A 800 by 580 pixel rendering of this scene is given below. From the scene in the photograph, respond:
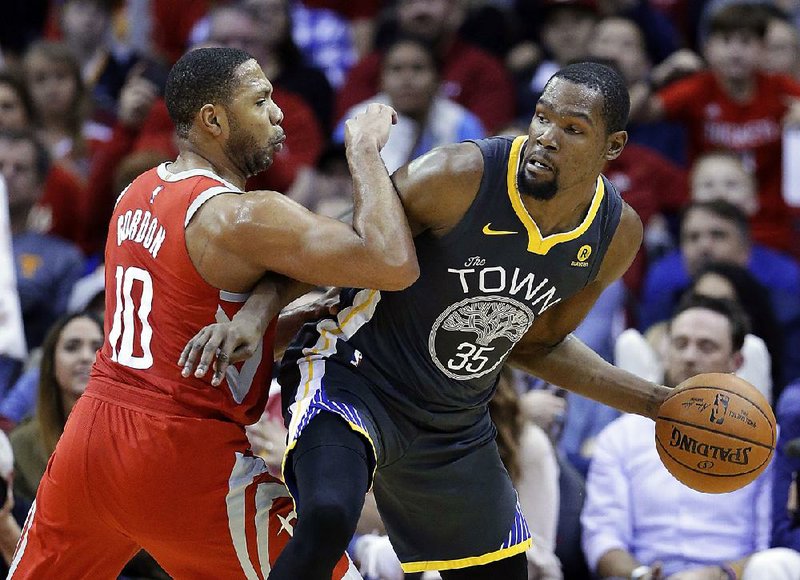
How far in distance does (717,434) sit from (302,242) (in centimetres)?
157

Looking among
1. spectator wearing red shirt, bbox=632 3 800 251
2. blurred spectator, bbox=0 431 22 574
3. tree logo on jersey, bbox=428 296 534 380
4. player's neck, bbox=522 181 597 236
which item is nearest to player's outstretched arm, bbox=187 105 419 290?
tree logo on jersey, bbox=428 296 534 380

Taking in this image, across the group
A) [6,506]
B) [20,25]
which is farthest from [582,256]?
[20,25]

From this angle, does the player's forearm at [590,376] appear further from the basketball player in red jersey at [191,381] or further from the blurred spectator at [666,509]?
the blurred spectator at [666,509]

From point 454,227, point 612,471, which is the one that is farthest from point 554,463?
point 454,227

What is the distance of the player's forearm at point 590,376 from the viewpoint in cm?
480

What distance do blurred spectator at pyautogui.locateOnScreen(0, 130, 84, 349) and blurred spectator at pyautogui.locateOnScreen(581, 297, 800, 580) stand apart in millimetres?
3610

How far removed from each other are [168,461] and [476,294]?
1.09 meters

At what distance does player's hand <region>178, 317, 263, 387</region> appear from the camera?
13.0ft

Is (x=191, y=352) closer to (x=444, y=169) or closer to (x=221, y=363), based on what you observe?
(x=221, y=363)

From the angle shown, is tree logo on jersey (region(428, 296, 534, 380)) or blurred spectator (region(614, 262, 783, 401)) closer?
tree logo on jersey (region(428, 296, 534, 380))

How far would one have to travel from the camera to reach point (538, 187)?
4.32 metres

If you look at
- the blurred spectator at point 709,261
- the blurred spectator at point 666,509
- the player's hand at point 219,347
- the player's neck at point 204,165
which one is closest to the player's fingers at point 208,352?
the player's hand at point 219,347

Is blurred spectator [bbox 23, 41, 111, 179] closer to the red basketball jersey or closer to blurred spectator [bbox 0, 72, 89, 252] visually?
blurred spectator [bbox 0, 72, 89, 252]

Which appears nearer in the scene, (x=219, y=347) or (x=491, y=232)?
(x=219, y=347)
